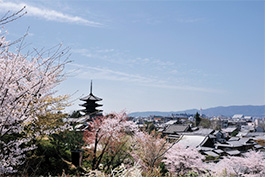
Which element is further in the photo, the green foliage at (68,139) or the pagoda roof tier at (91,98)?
the pagoda roof tier at (91,98)

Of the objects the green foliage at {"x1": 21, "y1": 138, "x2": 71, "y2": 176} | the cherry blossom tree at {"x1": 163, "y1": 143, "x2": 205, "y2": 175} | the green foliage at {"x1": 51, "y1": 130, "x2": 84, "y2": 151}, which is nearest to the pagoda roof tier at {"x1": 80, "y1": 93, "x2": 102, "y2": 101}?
the green foliage at {"x1": 51, "y1": 130, "x2": 84, "y2": 151}

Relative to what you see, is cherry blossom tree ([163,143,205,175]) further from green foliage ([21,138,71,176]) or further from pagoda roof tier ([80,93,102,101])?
pagoda roof tier ([80,93,102,101])

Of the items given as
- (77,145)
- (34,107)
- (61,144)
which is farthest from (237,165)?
(34,107)

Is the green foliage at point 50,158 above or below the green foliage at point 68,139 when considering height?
below

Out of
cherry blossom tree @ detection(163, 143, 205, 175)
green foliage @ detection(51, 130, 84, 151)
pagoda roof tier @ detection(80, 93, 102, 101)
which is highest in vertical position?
pagoda roof tier @ detection(80, 93, 102, 101)

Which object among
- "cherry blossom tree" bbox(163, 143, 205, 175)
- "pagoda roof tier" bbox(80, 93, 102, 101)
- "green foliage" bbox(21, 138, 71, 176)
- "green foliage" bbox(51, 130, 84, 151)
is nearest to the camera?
"green foliage" bbox(21, 138, 71, 176)

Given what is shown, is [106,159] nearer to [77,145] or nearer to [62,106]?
[77,145]

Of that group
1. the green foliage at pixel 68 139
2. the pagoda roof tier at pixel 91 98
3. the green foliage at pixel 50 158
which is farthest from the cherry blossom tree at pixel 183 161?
the pagoda roof tier at pixel 91 98

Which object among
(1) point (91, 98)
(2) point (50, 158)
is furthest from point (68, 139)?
(1) point (91, 98)

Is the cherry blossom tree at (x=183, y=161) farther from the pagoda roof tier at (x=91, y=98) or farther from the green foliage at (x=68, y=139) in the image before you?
the pagoda roof tier at (x=91, y=98)

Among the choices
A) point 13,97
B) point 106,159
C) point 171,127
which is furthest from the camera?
point 171,127

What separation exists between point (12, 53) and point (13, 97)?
102 centimetres

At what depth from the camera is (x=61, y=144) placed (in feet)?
33.3

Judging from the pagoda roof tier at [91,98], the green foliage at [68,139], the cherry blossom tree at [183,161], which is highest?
the pagoda roof tier at [91,98]
